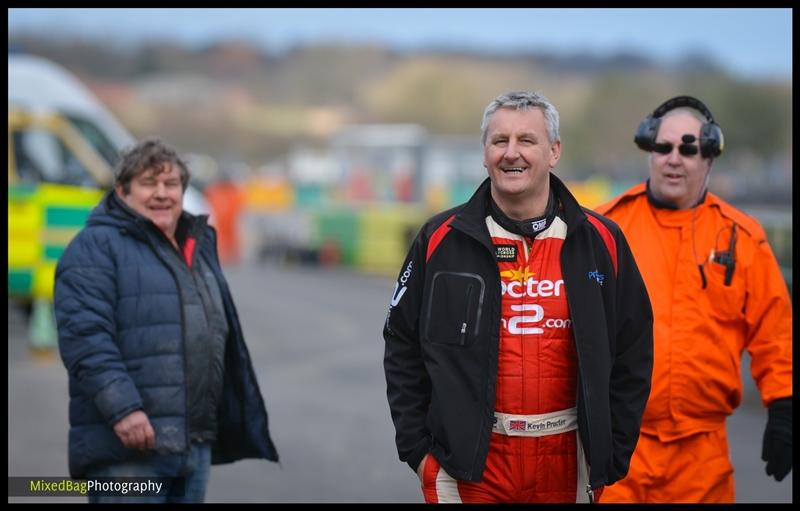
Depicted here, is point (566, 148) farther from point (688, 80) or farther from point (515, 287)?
point (515, 287)

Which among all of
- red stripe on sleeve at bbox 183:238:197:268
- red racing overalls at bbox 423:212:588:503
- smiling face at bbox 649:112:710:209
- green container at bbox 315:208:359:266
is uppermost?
smiling face at bbox 649:112:710:209

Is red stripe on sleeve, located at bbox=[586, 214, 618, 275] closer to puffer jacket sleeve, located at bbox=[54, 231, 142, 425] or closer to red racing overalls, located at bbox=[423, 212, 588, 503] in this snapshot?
red racing overalls, located at bbox=[423, 212, 588, 503]

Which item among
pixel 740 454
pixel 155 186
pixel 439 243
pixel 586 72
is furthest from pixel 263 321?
pixel 586 72

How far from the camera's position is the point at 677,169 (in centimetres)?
437

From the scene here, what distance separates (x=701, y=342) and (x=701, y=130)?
0.89 m

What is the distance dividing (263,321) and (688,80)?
87974 millimetres

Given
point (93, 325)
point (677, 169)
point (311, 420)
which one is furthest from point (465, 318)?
point (311, 420)

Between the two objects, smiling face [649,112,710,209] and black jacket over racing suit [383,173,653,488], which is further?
smiling face [649,112,710,209]

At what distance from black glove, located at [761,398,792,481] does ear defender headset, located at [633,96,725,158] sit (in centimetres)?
106

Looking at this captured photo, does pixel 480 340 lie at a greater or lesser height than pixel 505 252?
lesser

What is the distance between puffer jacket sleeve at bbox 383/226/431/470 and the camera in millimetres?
A: 3439

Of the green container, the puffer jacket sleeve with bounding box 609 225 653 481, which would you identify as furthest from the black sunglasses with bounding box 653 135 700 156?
the green container

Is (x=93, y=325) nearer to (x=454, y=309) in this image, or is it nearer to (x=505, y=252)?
(x=454, y=309)

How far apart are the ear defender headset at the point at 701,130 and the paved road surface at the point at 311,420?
2.81 m
